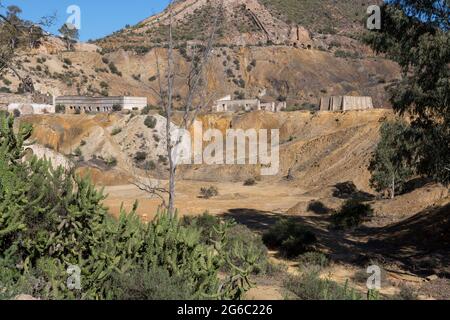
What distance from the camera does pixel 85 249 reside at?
26.3ft

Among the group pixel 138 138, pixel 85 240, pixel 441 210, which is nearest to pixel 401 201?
pixel 441 210

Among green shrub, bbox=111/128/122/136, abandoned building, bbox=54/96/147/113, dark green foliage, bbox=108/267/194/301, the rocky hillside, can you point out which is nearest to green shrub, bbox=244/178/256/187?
green shrub, bbox=111/128/122/136

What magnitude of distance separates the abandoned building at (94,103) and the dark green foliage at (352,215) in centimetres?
4103

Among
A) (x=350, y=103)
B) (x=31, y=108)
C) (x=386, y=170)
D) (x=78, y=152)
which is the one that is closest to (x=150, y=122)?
(x=78, y=152)

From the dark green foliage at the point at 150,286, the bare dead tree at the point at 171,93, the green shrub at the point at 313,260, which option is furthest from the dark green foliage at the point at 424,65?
the dark green foliage at the point at 150,286

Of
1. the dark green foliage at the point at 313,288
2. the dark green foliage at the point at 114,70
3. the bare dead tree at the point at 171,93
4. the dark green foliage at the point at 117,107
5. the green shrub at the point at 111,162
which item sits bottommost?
the dark green foliage at the point at 313,288

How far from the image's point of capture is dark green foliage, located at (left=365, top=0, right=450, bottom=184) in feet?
39.4

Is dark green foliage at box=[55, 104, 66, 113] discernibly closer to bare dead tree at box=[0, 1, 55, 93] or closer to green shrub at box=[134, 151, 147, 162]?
green shrub at box=[134, 151, 147, 162]

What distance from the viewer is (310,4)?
116 meters

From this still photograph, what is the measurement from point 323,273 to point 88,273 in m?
8.29

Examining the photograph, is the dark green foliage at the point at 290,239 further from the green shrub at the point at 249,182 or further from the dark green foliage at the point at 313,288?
the green shrub at the point at 249,182

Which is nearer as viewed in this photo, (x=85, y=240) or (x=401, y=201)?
(x=85, y=240)

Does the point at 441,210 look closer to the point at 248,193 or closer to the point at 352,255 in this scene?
the point at 352,255

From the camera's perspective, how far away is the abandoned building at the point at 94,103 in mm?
60844
